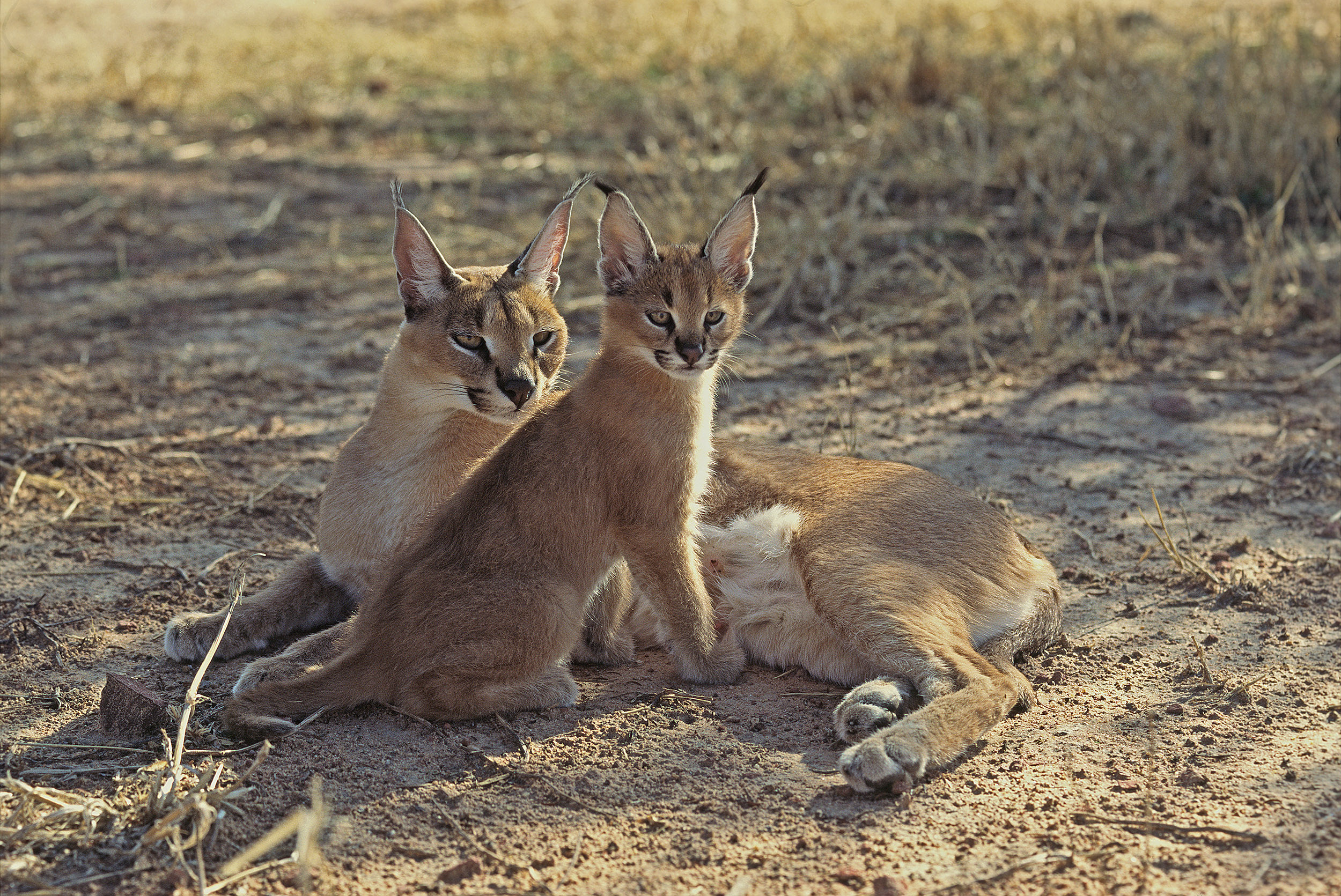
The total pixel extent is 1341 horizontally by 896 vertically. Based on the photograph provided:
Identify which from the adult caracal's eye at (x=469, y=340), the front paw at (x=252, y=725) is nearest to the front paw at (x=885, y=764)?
the front paw at (x=252, y=725)

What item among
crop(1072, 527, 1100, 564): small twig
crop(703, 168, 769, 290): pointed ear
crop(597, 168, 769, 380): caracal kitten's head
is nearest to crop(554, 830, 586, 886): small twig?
crop(597, 168, 769, 380): caracal kitten's head

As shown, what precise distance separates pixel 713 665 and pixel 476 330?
1.19 meters

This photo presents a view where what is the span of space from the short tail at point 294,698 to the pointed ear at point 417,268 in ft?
3.93

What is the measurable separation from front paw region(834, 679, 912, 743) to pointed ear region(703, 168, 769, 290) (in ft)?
4.07

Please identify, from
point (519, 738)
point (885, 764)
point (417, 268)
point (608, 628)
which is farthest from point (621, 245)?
point (885, 764)

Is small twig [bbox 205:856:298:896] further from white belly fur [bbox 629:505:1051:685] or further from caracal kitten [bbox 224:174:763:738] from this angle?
white belly fur [bbox 629:505:1051:685]

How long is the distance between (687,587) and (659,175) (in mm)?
4857

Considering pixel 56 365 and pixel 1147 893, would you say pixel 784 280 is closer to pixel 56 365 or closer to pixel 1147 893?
pixel 56 365

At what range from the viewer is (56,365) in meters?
6.30

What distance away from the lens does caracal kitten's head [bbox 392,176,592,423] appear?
3.98 metres

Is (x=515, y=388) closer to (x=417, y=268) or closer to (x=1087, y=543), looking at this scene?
(x=417, y=268)

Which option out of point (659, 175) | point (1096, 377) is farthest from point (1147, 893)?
point (659, 175)

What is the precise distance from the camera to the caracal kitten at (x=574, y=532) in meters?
3.43

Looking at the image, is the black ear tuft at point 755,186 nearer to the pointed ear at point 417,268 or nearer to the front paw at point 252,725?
the pointed ear at point 417,268
